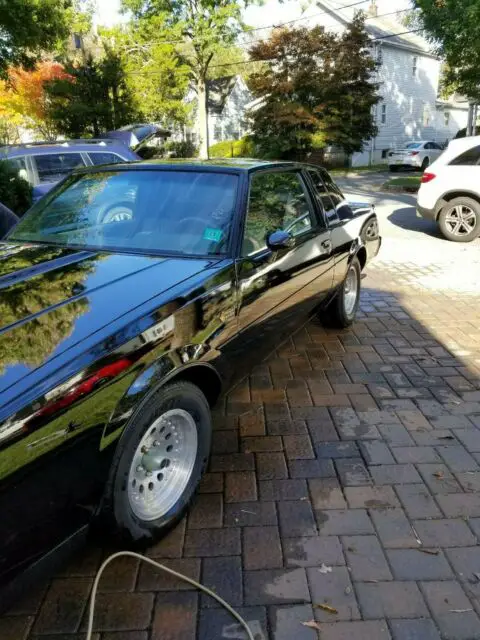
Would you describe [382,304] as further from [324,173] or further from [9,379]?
[9,379]

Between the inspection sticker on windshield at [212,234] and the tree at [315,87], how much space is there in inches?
985

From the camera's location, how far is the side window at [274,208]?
10.3 ft

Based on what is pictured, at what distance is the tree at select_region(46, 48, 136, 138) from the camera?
2411 cm

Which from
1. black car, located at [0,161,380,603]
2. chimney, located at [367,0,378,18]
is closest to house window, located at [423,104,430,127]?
chimney, located at [367,0,378,18]

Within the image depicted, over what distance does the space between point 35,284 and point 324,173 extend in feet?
10.4

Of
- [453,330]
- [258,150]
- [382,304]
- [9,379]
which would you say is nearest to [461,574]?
[9,379]

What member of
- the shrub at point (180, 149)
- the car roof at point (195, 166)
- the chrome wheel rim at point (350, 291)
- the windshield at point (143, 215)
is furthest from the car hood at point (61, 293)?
the shrub at point (180, 149)

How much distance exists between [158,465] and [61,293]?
0.90m

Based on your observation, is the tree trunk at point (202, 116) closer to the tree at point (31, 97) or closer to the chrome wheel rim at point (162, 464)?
the tree at point (31, 97)

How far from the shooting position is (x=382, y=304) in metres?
6.09

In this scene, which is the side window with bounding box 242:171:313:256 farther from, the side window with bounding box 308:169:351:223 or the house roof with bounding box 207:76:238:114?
the house roof with bounding box 207:76:238:114

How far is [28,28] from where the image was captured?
26.4ft

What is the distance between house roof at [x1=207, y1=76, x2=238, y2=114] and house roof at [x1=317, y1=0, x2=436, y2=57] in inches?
413

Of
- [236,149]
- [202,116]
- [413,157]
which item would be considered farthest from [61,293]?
[202,116]
